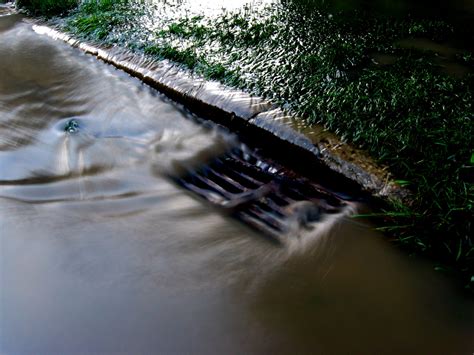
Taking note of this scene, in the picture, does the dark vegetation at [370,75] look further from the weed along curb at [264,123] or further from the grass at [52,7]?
the grass at [52,7]

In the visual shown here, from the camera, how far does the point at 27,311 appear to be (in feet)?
7.47

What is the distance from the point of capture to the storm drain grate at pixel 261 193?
107 inches

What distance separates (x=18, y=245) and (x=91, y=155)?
40.1 inches

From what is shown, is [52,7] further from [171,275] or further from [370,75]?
[171,275]

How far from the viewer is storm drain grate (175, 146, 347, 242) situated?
2.72m

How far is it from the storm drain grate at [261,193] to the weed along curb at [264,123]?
0.58ft

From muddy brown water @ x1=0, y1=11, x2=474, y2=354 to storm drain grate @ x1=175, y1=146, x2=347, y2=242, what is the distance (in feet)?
0.36

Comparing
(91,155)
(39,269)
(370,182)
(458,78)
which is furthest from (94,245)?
(458,78)

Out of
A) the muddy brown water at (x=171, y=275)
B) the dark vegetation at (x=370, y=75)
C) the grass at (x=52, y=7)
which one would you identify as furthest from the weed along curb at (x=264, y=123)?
the grass at (x=52, y=7)

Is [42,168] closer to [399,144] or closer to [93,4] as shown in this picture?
[399,144]

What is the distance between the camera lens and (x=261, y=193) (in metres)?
2.93

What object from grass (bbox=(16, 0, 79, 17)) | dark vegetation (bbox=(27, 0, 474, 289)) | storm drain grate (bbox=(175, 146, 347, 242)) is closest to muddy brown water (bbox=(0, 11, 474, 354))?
storm drain grate (bbox=(175, 146, 347, 242))

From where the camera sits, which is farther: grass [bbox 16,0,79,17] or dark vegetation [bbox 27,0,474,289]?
grass [bbox 16,0,79,17]

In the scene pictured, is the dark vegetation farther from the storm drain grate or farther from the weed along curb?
the storm drain grate
